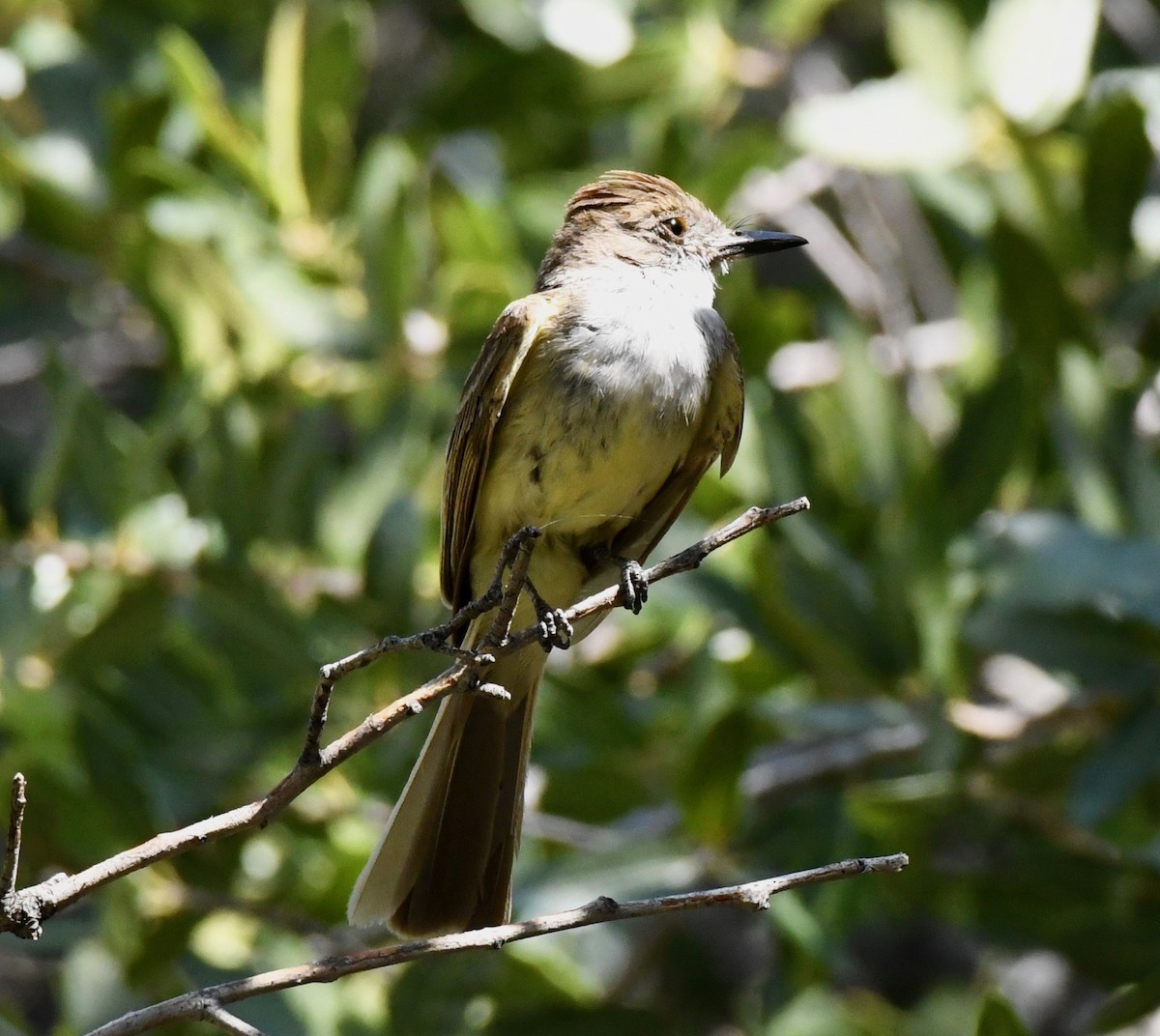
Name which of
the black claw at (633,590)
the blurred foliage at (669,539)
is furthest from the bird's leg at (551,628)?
the blurred foliage at (669,539)

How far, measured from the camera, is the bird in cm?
367

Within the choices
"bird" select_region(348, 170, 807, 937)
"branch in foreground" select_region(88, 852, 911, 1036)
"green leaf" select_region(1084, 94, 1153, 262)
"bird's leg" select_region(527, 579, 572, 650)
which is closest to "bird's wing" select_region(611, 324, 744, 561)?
"bird" select_region(348, 170, 807, 937)

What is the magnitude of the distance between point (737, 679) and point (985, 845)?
3.41 ft

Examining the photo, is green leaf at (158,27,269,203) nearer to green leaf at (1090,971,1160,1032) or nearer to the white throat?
the white throat

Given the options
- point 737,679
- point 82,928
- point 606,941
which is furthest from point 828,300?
point 82,928

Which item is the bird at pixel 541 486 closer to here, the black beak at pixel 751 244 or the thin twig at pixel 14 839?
the black beak at pixel 751 244

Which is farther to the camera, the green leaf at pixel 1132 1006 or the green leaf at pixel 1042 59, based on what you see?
the green leaf at pixel 1042 59

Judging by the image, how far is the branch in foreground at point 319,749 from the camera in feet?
7.99

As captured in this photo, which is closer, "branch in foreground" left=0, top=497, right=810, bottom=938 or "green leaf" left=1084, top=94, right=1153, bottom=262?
"branch in foreground" left=0, top=497, right=810, bottom=938

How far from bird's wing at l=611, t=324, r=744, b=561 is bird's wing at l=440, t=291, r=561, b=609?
1.22ft

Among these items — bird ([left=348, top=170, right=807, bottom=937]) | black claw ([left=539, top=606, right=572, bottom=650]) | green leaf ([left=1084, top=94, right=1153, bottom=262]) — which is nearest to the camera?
black claw ([left=539, top=606, right=572, bottom=650])

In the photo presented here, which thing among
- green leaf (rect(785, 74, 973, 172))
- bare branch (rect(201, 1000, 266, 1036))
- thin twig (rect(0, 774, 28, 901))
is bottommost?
bare branch (rect(201, 1000, 266, 1036))

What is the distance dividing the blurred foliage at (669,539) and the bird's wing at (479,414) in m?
0.51

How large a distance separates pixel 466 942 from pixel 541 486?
1.54 m
